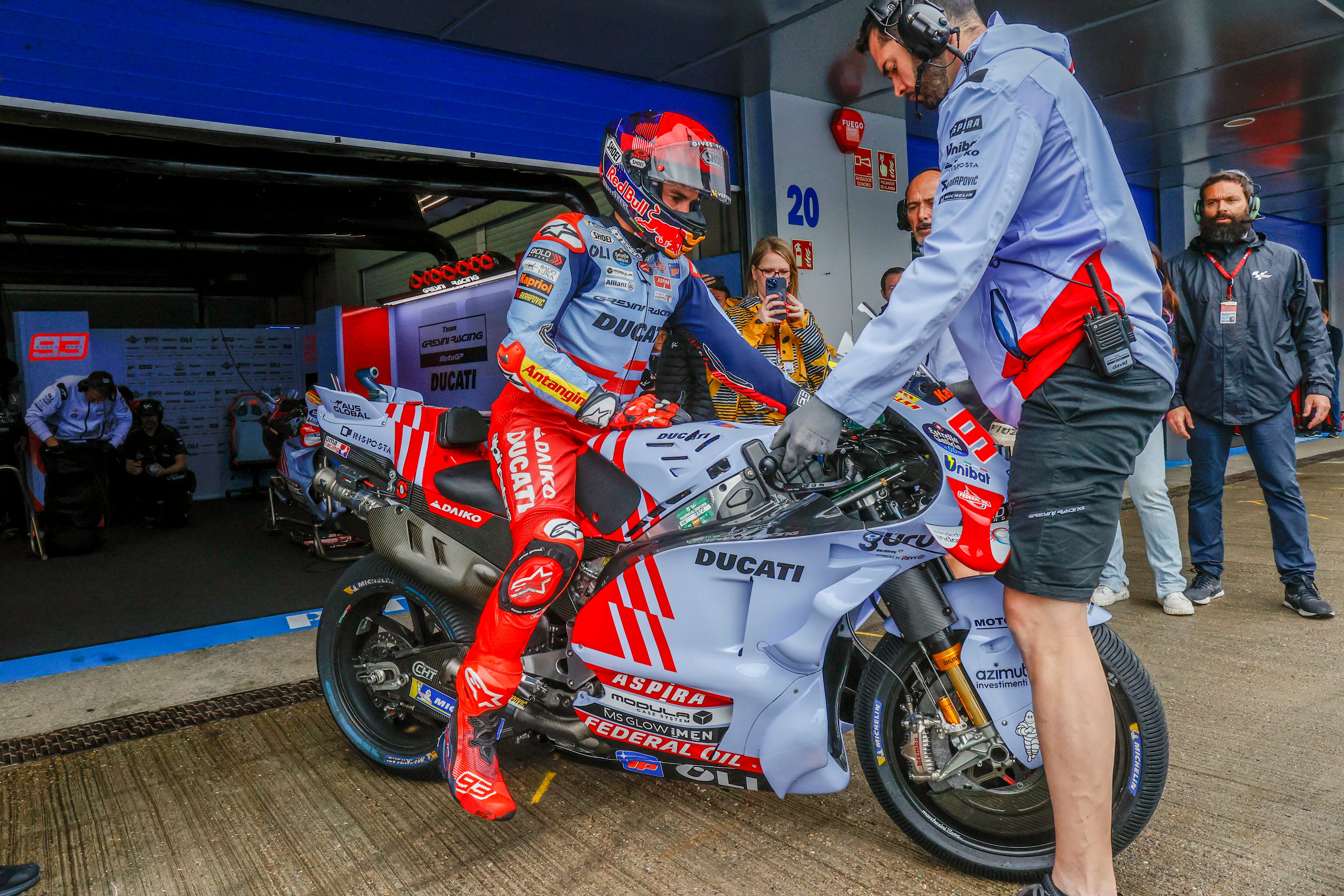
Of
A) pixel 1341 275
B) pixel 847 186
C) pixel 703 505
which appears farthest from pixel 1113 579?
pixel 1341 275

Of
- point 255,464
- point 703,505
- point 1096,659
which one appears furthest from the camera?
point 255,464

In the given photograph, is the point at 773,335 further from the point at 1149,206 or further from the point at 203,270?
the point at 203,270

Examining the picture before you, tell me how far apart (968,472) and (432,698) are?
1.78 m

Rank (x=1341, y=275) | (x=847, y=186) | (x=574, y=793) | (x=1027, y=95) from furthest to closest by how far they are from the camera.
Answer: (x=1341, y=275), (x=847, y=186), (x=574, y=793), (x=1027, y=95)

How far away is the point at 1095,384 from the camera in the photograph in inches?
69.8

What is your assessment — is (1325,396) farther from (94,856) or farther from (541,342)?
(94,856)

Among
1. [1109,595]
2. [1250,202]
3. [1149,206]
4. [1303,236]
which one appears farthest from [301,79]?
[1303,236]

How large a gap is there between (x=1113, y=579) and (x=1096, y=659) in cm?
321

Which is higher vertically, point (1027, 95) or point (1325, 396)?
point (1027, 95)

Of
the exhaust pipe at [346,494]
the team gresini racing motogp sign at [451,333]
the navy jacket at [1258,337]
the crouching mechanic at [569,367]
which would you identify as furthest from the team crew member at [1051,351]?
the team gresini racing motogp sign at [451,333]

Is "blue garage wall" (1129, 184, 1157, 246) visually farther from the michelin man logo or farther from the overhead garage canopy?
the michelin man logo

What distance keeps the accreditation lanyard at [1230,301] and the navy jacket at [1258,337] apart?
0.5 inches

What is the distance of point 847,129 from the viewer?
23.7 ft

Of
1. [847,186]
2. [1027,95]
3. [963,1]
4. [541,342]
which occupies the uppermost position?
[847,186]
